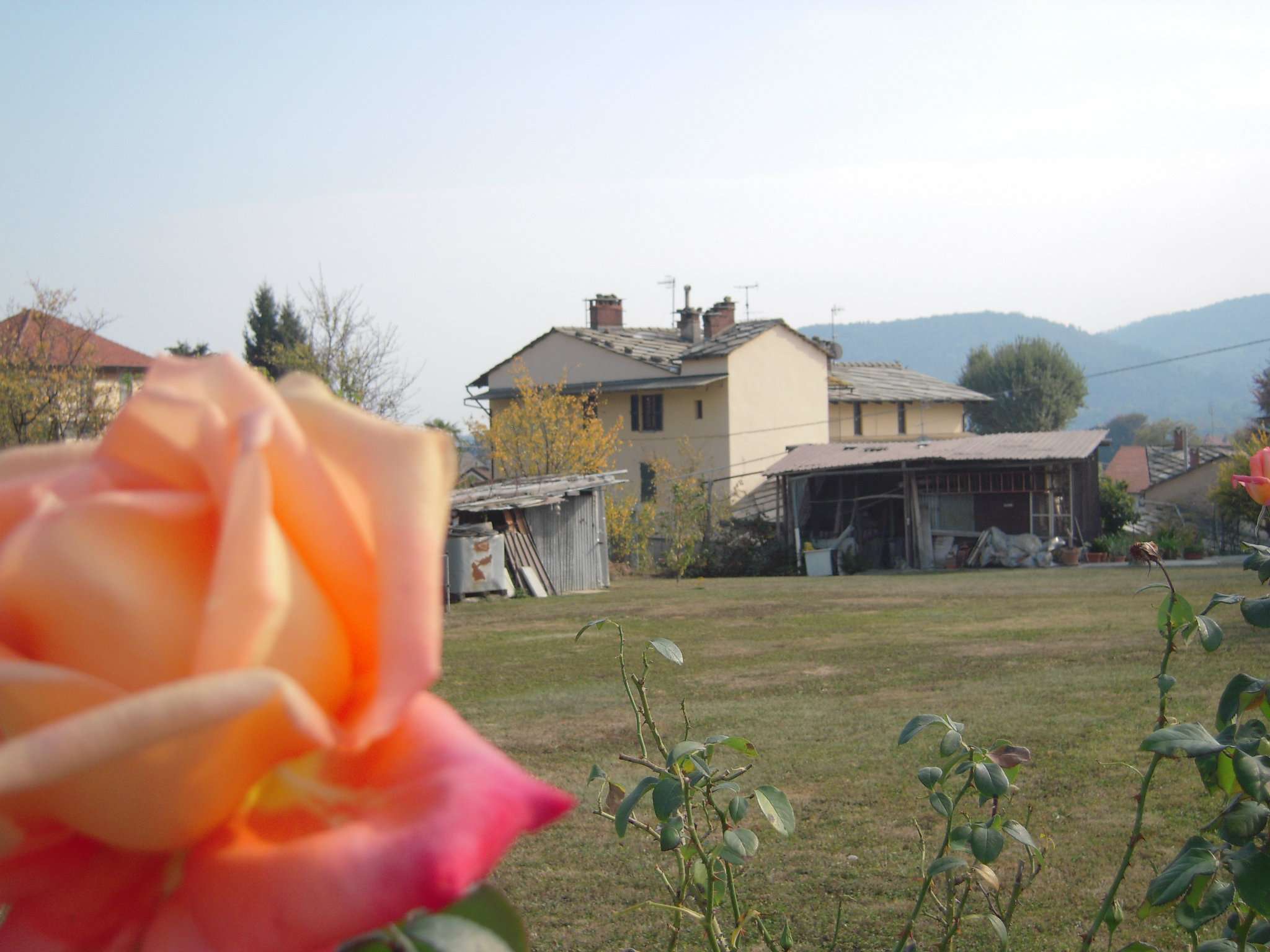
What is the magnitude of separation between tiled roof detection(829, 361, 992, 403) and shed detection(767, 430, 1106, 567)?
34.6 ft

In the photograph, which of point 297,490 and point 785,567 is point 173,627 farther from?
point 785,567

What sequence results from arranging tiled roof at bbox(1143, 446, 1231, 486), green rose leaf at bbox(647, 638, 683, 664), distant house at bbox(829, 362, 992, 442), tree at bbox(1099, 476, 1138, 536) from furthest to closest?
tiled roof at bbox(1143, 446, 1231, 486) < distant house at bbox(829, 362, 992, 442) < tree at bbox(1099, 476, 1138, 536) < green rose leaf at bbox(647, 638, 683, 664)

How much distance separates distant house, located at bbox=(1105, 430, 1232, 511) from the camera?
120 feet

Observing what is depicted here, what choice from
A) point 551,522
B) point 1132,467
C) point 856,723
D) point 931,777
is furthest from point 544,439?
point 1132,467

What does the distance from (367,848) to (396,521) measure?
111 mm

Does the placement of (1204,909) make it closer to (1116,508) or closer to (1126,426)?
(1116,508)

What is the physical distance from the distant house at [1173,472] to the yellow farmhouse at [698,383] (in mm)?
10684

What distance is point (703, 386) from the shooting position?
35.3m

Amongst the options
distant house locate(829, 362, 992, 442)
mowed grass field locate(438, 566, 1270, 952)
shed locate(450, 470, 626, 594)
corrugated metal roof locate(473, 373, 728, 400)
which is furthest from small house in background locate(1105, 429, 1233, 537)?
mowed grass field locate(438, 566, 1270, 952)

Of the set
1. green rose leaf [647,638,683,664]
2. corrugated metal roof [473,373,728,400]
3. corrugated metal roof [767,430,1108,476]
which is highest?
corrugated metal roof [473,373,728,400]

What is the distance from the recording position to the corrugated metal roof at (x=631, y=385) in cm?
3503

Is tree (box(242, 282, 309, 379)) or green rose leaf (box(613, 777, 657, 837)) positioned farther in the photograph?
tree (box(242, 282, 309, 379))

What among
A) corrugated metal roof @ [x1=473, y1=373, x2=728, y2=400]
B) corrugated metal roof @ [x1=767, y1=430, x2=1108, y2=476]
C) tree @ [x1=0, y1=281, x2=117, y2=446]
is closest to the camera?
tree @ [x1=0, y1=281, x2=117, y2=446]

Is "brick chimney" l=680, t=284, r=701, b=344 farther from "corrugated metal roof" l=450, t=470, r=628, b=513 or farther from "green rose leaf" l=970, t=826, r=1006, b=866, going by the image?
"green rose leaf" l=970, t=826, r=1006, b=866
